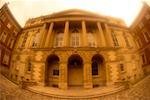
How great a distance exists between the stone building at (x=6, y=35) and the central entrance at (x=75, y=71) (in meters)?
0.93

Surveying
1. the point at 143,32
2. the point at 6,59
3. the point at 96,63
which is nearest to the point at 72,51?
the point at 96,63

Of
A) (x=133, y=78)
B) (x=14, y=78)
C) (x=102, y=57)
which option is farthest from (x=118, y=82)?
(x=14, y=78)

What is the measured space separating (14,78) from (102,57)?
1.35m

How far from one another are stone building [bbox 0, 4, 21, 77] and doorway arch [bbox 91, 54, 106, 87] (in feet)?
4.20

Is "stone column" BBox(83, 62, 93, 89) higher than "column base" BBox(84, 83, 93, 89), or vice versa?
"stone column" BBox(83, 62, 93, 89)

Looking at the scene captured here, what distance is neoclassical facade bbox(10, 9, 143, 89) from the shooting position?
109 inches

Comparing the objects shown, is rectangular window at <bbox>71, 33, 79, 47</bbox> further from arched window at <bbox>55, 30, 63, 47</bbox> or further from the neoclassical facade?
arched window at <bbox>55, 30, 63, 47</bbox>

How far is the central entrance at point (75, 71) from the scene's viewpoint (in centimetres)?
276

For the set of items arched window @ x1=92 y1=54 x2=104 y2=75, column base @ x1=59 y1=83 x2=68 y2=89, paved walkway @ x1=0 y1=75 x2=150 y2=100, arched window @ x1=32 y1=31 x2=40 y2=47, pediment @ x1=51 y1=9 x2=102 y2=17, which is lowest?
paved walkway @ x1=0 y1=75 x2=150 y2=100

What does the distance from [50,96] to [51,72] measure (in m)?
0.36

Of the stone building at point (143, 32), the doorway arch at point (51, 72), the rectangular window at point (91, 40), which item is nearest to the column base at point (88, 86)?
the doorway arch at point (51, 72)

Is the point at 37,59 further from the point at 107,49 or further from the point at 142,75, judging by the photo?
the point at 142,75

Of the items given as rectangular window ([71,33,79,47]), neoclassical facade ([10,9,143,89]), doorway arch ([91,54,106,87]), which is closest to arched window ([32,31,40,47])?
neoclassical facade ([10,9,143,89])

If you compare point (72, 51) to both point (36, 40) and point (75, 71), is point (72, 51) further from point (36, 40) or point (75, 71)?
point (36, 40)
